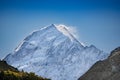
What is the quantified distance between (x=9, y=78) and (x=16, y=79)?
3.83 meters

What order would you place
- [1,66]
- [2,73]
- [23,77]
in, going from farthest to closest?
[1,66] < [23,77] < [2,73]

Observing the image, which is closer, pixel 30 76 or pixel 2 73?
pixel 2 73

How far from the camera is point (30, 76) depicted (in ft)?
547

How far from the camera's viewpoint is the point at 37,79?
16888 centimetres

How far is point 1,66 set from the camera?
A: 198375mm

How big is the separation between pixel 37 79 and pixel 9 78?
53.8 ft

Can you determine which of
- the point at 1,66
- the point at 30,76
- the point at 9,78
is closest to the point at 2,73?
the point at 9,78

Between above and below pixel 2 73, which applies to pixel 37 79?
below

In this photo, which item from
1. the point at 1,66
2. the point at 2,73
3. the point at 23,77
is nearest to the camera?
the point at 2,73

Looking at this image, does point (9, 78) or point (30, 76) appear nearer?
point (9, 78)

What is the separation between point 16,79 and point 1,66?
41.4 m

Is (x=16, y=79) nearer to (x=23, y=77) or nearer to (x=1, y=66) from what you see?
(x=23, y=77)

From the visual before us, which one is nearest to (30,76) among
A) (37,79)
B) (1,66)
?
(37,79)

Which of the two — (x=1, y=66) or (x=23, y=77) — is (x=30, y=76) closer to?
(x=23, y=77)
